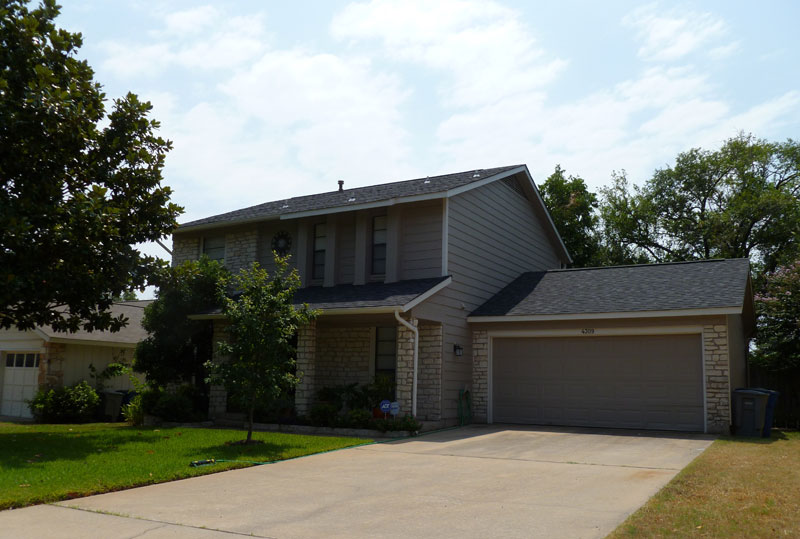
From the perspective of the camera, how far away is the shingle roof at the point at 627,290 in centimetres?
1417

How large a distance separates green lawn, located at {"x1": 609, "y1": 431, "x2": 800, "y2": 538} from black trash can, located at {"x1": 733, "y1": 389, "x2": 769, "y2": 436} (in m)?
3.20

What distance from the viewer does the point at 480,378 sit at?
642 inches

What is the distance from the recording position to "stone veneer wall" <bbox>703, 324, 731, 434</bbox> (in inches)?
530

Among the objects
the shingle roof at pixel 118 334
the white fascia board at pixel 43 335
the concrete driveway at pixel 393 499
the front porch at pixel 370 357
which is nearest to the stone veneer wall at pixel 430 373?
the front porch at pixel 370 357

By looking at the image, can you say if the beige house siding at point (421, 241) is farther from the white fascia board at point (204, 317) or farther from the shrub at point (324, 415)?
the white fascia board at point (204, 317)

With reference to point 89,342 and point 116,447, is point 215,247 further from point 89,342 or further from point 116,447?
point 116,447

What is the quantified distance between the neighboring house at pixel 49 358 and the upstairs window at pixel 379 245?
8570 mm

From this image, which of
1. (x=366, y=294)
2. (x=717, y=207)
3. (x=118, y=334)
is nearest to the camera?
(x=366, y=294)

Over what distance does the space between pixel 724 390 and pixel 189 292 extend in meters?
12.8

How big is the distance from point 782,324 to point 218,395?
1592cm

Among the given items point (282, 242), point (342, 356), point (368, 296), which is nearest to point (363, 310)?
point (368, 296)

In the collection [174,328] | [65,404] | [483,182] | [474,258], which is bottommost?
[65,404]

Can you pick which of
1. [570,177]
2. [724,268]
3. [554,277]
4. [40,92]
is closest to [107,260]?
[40,92]

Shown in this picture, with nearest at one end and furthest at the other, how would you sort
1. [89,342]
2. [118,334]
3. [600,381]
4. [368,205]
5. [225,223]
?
1. [600,381]
2. [368,205]
3. [225,223]
4. [89,342]
5. [118,334]
